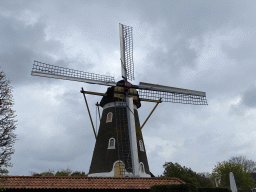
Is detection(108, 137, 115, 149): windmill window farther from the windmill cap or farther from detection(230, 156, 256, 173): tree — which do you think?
detection(230, 156, 256, 173): tree

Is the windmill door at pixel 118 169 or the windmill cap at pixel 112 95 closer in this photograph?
the windmill door at pixel 118 169

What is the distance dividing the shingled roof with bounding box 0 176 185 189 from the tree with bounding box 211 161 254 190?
2218cm

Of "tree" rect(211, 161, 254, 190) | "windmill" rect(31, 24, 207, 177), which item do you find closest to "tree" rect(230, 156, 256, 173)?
"tree" rect(211, 161, 254, 190)

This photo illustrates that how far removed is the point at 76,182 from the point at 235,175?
2598cm

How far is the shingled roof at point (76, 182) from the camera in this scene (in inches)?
436

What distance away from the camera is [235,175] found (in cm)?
3041

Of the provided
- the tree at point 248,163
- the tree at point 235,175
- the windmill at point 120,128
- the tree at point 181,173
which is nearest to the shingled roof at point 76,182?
the windmill at point 120,128

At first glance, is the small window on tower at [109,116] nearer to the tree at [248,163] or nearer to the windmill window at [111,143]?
the windmill window at [111,143]

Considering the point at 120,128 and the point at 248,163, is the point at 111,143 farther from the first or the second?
the point at 248,163

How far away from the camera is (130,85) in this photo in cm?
1725

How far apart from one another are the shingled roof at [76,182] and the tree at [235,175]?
72.8 ft

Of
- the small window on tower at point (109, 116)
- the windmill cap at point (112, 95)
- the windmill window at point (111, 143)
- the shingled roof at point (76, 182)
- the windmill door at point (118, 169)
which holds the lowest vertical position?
the shingled roof at point (76, 182)

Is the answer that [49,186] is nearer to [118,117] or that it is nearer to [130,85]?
[118,117]

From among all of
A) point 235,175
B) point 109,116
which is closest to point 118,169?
point 109,116
